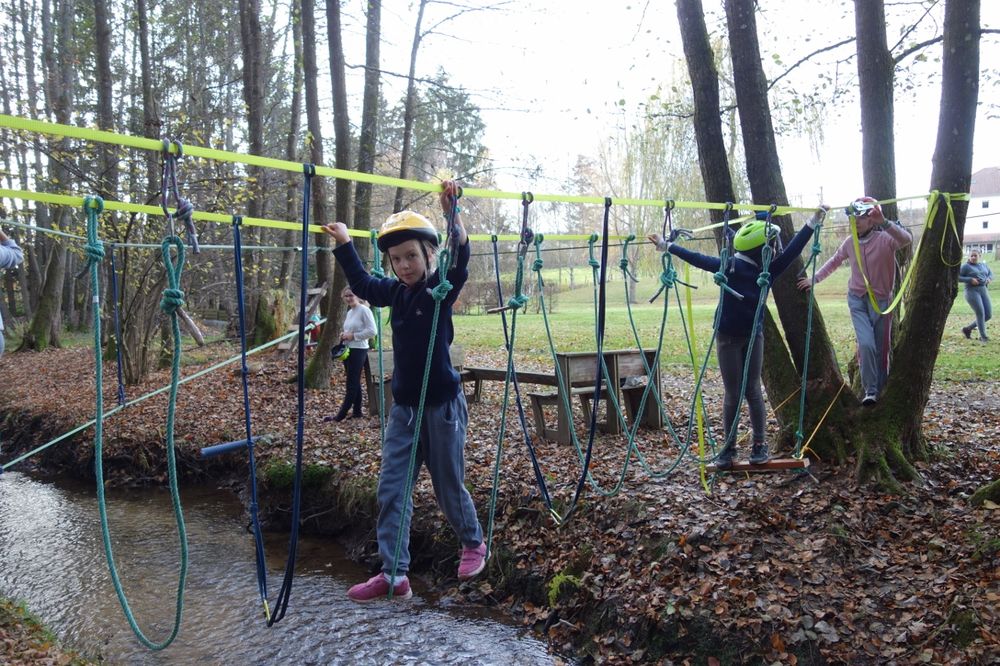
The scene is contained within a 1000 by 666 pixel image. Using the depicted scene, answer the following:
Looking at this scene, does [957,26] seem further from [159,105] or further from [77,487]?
[159,105]

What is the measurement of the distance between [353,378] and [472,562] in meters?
5.14

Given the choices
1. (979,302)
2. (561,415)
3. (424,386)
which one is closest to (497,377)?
(561,415)

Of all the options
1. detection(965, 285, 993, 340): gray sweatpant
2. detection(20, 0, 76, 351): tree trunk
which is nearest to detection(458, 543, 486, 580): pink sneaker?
detection(965, 285, 993, 340): gray sweatpant

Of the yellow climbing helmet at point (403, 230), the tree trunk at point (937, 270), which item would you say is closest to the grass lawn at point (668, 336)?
the tree trunk at point (937, 270)

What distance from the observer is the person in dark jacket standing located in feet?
10.5

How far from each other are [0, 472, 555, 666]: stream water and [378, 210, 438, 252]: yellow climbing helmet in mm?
2724

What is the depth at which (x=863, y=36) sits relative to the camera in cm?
561

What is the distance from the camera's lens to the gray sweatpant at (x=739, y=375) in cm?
486

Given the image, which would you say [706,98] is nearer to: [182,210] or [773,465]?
[773,465]

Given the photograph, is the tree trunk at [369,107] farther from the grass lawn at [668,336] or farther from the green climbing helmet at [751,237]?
the green climbing helmet at [751,237]

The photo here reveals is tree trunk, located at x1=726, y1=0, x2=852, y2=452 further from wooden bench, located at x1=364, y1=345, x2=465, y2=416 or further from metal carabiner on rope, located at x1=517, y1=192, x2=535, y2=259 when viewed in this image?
wooden bench, located at x1=364, y1=345, x2=465, y2=416

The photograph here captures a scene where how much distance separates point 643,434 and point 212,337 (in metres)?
14.3

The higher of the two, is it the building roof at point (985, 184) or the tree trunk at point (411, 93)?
the building roof at point (985, 184)

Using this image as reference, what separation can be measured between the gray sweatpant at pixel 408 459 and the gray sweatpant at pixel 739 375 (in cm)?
216
